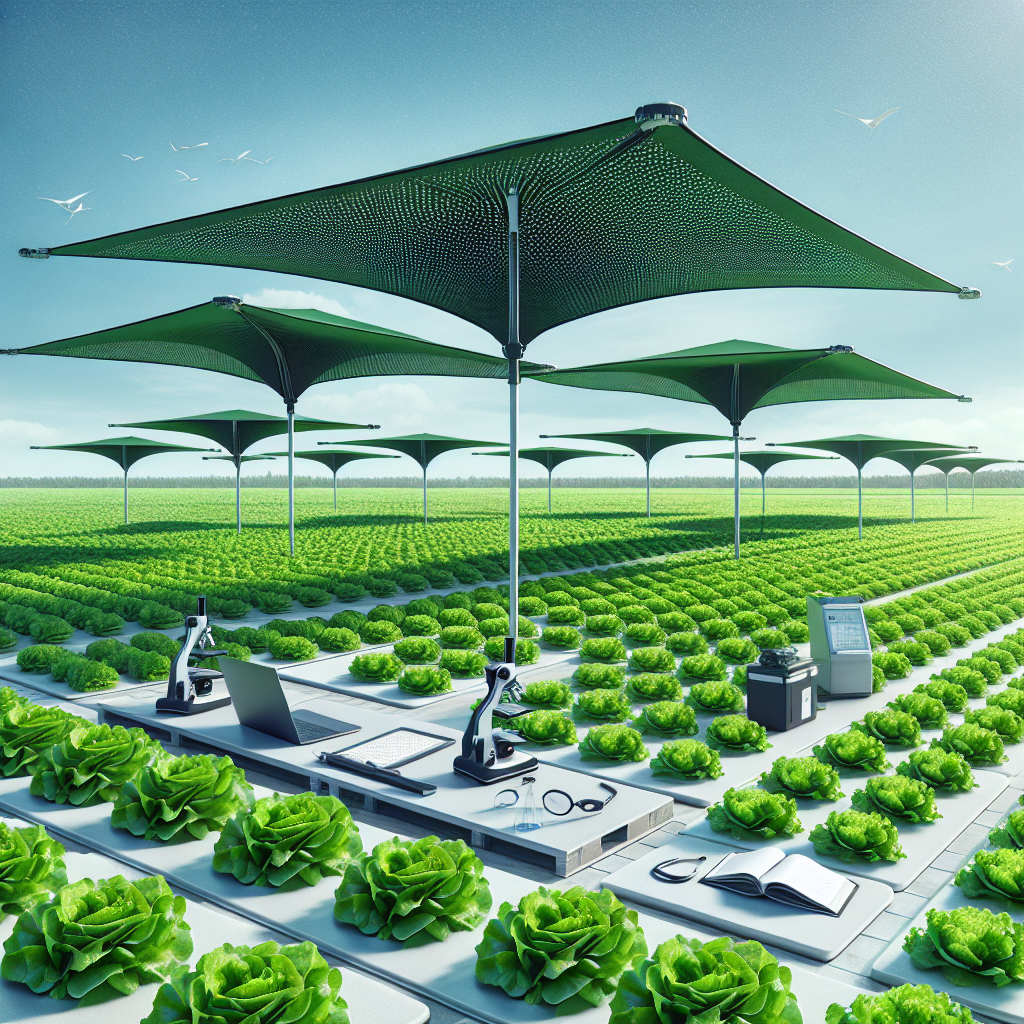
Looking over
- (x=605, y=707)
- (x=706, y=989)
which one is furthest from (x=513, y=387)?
(x=706, y=989)

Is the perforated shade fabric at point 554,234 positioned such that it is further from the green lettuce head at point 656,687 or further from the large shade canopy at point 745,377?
the green lettuce head at point 656,687

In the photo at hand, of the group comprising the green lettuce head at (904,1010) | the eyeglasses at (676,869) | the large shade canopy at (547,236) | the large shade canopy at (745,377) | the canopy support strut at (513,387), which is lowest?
the eyeglasses at (676,869)

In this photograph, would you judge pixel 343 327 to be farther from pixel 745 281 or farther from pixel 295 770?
pixel 295 770

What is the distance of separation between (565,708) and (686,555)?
721 inches

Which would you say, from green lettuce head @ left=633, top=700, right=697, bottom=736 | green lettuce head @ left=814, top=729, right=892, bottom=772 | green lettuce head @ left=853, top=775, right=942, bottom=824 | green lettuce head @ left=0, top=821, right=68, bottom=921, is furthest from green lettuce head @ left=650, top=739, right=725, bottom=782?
green lettuce head @ left=0, top=821, right=68, bottom=921

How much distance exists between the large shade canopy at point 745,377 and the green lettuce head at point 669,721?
1208cm

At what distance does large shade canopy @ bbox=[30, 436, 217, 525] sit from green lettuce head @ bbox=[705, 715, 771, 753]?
37.0 m

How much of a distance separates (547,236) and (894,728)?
886 cm

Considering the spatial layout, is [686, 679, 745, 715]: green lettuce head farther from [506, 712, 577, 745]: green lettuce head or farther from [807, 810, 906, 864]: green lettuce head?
[807, 810, 906, 864]: green lettuce head

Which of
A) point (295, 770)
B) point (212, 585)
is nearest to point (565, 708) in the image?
point (295, 770)

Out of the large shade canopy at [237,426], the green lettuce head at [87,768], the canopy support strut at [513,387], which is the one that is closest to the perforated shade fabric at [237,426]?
the large shade canopy at [237,426]

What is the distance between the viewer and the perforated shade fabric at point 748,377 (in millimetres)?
20859

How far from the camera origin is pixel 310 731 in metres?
7.30

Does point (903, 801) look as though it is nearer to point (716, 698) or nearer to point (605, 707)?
point (716, 698)
